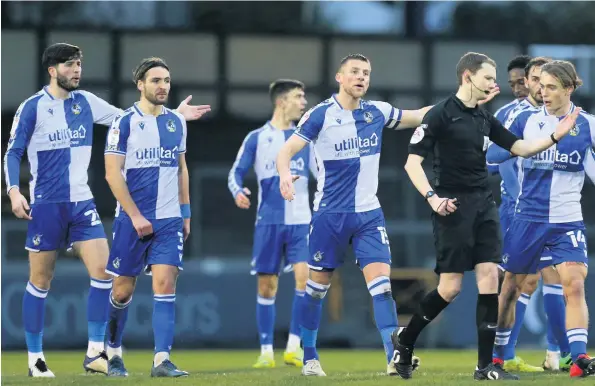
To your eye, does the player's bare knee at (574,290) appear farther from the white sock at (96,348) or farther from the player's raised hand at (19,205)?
the player's raised hand at (19,205)

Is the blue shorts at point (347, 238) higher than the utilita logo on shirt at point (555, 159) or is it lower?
lower

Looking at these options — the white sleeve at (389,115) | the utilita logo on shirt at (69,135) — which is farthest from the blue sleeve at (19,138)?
the white sleeve at (389,115)

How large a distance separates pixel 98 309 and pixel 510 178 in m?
3.52

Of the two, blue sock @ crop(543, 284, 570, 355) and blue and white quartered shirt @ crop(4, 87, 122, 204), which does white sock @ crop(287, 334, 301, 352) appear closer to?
blue sock @ crop(543, 284, 570, 355)

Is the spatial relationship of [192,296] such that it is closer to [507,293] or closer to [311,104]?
[311,104]

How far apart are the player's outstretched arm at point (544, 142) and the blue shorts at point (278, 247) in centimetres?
401

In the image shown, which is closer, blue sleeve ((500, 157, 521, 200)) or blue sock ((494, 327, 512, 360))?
blue sock ((494, 327, 512, 360))

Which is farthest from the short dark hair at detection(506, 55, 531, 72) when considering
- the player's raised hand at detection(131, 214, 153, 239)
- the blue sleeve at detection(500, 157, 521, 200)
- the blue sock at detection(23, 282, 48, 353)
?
the blue sock at detection(23, 282, 48, 353)

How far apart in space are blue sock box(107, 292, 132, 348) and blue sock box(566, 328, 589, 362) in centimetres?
Answer: 346

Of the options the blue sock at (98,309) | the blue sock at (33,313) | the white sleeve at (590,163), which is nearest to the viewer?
the white sleeve at (590,163)

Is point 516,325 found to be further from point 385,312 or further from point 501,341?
point 385,312

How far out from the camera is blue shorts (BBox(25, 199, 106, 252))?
11.1m

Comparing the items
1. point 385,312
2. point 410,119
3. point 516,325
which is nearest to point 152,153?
point 410,119

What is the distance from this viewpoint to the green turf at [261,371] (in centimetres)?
971
